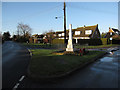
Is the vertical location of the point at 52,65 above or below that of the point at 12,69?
above

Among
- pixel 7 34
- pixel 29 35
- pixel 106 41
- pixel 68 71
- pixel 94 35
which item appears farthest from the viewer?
pixel 7 34

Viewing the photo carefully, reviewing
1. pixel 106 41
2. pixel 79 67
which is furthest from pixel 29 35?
pixel 79 67

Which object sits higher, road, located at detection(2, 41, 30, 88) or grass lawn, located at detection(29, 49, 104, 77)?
grass lawn, located at detection(29, 49, 104, 77)

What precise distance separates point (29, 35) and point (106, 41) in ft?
169

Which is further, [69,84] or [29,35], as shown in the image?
[29,35]

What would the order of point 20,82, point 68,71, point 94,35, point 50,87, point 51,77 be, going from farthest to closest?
point 94,35 < point 68,71 < point 51,77 < point 20,82 < point 50,87

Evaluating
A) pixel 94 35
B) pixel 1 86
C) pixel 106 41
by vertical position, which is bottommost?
pixel 1 86

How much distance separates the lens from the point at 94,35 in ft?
125

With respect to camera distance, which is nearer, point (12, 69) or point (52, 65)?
point (12, 69)

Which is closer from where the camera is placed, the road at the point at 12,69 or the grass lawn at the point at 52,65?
the road at the point at 12,69

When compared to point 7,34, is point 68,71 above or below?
below

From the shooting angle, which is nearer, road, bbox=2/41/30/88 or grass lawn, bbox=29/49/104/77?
road, bbox=2/41/30/88

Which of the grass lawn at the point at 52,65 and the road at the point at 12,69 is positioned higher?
the grass lawn at the point at 52,65

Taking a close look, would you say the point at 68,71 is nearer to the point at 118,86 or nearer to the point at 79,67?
the point at 79,67
